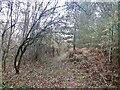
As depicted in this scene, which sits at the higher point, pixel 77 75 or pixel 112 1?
pixel 112 1

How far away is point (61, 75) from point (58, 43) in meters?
0.37

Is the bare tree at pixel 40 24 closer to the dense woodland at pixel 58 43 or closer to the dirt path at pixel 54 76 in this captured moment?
the dense woodland at pixel 58 43

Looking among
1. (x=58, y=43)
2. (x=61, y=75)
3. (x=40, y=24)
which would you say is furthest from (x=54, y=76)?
(x=40, y=24)

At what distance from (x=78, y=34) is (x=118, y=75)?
66 centimetres

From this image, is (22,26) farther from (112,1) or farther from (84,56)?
(112,1)

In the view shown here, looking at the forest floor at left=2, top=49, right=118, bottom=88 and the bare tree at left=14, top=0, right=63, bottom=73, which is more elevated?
the bare tree at left=14, top=0, right=63, bottom=73

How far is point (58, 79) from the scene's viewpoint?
3.68m

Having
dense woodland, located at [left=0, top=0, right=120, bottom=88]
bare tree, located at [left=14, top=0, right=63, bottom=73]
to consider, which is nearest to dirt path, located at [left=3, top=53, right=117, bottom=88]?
dense woodland, located at [left=0, top=0, right=120, bottom=88]

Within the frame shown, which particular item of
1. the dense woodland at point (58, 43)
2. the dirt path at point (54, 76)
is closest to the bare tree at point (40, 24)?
the dense woodland at point (58, 43)

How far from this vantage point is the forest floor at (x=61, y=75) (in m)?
3.67

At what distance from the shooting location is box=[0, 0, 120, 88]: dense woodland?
12.0ft

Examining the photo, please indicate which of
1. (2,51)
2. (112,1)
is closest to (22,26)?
(2,51)

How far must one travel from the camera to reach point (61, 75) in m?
3.68

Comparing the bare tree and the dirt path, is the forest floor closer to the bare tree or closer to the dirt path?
the dirt path
